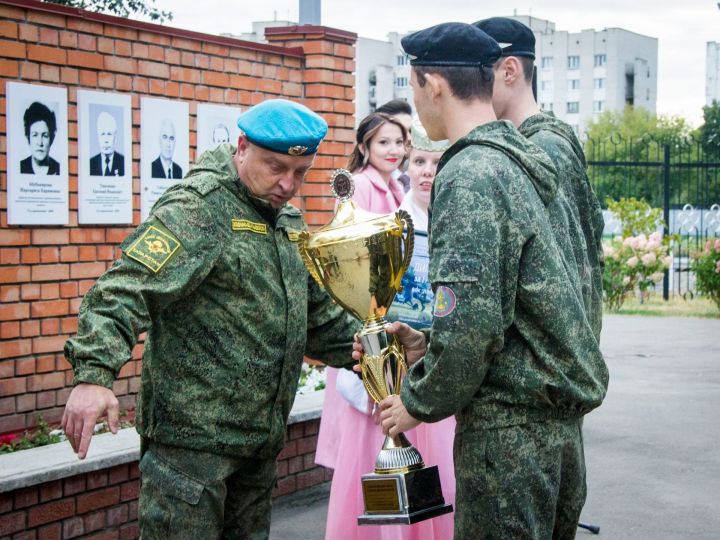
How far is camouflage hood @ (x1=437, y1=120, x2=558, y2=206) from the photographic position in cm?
275

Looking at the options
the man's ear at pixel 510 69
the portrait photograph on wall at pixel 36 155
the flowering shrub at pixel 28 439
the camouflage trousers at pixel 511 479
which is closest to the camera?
the camouflage trousers at pixel 511 479

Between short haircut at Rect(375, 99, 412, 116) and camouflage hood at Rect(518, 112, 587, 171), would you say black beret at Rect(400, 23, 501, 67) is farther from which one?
short haircut at Rect(375, 99, 412, 116)

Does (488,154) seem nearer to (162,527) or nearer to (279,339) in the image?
(279,339)

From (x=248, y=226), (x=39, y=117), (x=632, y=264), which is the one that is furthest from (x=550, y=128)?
(x=632, y=264)

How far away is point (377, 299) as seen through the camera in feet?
10.8

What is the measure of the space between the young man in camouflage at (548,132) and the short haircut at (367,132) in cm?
182

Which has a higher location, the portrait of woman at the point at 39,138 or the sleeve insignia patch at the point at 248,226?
the portrait of woman at the point at 39,138

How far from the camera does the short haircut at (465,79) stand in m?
2.86

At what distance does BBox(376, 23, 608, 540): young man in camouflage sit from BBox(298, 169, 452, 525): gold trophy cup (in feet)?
0.92

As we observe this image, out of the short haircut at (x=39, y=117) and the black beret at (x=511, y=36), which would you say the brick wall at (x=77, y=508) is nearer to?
the short haircut at (x=39, y=117)

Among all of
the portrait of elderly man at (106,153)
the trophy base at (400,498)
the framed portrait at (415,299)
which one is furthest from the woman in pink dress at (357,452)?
the portrait of elderly man at (106,153)

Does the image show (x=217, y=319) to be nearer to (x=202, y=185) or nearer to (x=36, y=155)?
(x=202, y=185)

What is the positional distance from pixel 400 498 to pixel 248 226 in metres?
0.94

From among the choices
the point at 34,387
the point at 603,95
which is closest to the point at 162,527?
the point at 34,387
